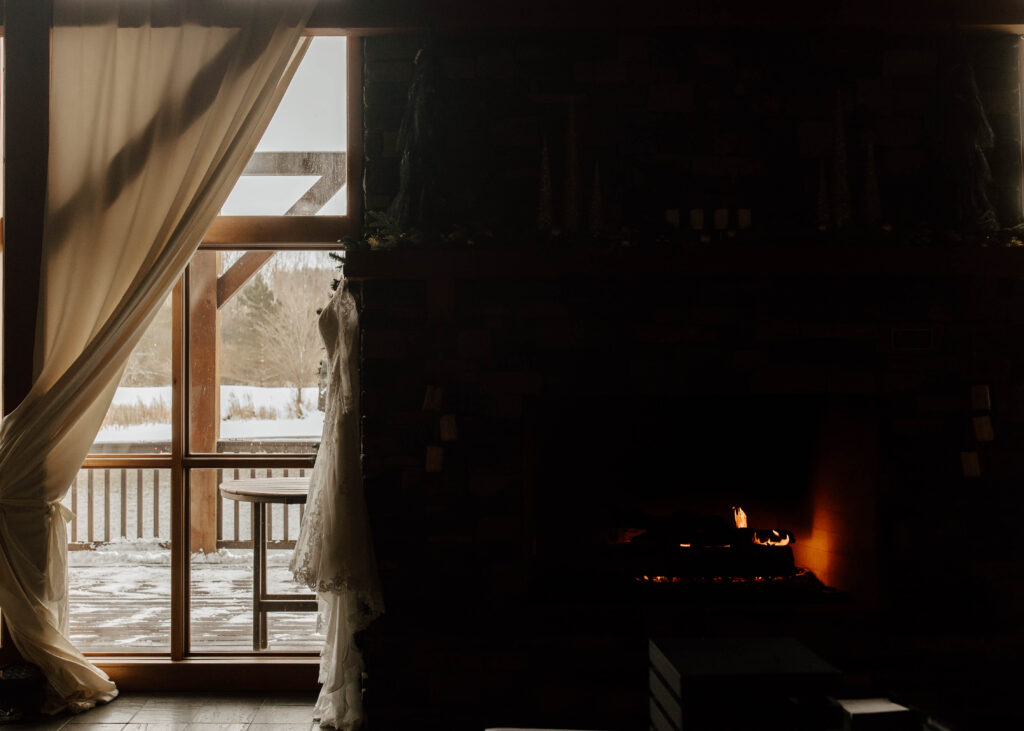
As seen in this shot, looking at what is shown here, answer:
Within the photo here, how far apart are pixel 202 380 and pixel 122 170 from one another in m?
0.93

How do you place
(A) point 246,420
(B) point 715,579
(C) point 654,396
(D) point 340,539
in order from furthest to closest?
(A) point 246,420 < (B) point 715,579 < (C) point 654,396 < (D) point 340,539

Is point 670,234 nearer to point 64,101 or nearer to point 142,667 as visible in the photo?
point 64,101

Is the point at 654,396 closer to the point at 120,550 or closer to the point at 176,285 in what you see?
the point at 176,285

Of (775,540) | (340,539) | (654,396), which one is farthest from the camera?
(775,540)

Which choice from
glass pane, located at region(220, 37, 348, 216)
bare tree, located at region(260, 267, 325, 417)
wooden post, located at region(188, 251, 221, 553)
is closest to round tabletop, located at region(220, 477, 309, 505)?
wooden post, located at region(188, 251, 221, 553)

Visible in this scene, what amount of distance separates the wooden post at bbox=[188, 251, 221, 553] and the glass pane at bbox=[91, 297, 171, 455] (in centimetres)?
11

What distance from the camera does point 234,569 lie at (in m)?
3.38

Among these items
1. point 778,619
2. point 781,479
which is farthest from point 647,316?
point 778,619

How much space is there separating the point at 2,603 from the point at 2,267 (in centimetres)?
142

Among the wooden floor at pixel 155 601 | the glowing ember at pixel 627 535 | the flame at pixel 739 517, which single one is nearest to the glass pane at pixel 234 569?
the wooden floor at pixel 155 601

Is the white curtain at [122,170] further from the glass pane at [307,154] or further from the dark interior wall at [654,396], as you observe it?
the dark interior wall at [654,396]

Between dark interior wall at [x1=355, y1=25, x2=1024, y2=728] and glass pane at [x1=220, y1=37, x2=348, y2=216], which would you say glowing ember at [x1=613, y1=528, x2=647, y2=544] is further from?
glass pane at [x1=220, y1=37, x2=348, y2=216]

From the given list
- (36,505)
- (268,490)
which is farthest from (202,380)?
(36,505)

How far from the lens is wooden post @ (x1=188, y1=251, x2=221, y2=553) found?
132 inches
